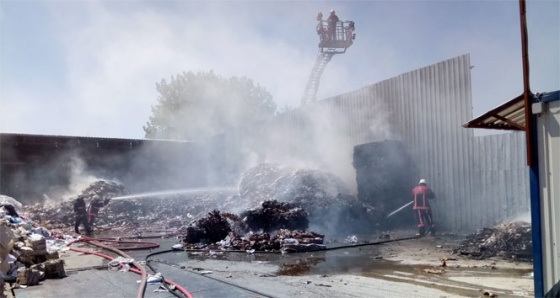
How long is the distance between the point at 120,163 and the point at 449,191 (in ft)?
62.6

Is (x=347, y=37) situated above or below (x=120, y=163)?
above

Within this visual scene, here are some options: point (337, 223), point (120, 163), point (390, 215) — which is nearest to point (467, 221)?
point (390, 215)

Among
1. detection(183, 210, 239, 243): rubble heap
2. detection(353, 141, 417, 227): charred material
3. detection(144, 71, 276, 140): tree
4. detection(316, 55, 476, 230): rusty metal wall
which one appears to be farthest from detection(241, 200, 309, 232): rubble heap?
detection(144, 71, 276, 140): tree

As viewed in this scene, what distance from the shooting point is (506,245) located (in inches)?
312

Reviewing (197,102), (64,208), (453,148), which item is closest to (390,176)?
(453,148)

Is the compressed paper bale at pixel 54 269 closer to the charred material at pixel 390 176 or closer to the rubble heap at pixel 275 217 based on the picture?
the rubble heap at pixel 275 217

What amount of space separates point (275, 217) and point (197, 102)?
29.8m

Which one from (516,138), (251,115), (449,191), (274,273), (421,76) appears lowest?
(274,273)

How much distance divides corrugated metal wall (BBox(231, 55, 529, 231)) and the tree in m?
22.1

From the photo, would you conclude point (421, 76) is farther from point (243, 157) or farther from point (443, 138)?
point (243, 157)

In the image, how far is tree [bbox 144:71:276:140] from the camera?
3812cm

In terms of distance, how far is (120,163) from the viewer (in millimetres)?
24047

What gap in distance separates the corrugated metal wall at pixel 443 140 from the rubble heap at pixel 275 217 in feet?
13.4

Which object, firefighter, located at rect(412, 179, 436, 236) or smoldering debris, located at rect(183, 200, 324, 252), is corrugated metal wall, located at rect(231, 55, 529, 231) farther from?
smoldering debris, located at rect(183, 200, 324, 252)
